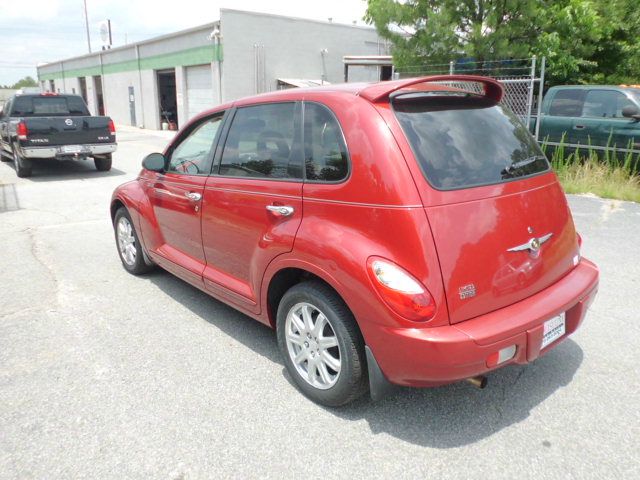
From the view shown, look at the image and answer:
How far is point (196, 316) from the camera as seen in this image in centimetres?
427

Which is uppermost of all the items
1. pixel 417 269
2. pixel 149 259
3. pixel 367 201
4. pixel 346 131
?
pixel 346 131

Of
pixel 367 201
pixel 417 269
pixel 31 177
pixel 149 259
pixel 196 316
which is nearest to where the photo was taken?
pixel 417 269

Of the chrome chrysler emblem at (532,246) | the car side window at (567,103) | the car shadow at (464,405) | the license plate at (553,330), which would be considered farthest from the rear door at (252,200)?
the car side window at (567,103)

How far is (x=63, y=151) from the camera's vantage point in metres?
11.6

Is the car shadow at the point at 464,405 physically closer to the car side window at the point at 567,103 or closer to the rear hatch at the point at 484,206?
the rear hatch at the point at 484,206

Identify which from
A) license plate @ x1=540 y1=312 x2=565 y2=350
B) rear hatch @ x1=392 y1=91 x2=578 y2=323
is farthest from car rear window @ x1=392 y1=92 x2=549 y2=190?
license plate @ x1=540 y1=312 x2=565 y2=350

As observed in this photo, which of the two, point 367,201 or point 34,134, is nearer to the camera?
point 367,201

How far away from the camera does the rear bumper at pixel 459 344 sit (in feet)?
7.86

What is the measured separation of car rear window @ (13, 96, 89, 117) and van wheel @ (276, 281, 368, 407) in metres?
12.1

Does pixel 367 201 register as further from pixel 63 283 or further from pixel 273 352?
pixel 63 283

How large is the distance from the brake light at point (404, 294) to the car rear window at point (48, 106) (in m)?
12.7

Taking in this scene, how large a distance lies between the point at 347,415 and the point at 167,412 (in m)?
1.02

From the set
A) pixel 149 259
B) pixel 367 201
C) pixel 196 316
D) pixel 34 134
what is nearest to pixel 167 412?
pixel 196 316

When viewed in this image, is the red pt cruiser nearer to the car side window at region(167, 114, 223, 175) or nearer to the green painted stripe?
the car side window at region(167, 114, 223, 175)
